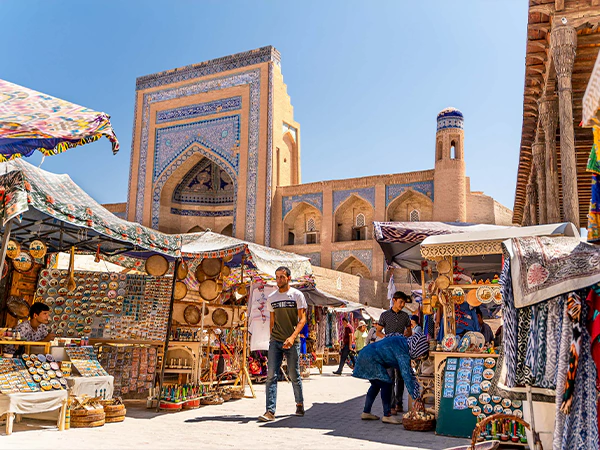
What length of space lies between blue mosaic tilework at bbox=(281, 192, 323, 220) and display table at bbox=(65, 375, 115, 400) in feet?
64.4

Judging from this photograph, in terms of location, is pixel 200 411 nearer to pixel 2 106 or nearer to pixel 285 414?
pixel 285 414

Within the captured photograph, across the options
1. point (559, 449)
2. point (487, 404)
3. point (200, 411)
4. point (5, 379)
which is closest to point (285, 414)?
point (200, 411)

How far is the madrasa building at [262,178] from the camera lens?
22844 millimetres

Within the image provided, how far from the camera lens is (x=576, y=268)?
2686mm

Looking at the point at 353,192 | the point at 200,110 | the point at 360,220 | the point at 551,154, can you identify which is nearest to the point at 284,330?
the point at 551,154

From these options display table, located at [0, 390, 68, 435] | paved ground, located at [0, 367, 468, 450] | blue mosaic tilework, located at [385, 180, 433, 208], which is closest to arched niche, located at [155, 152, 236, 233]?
blue mosaic tilework, located at [385, 180, 433, 208]

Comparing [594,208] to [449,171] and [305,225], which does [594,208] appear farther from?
[305,225]

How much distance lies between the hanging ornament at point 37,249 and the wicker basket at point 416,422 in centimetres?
422

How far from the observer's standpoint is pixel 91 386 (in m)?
5.06

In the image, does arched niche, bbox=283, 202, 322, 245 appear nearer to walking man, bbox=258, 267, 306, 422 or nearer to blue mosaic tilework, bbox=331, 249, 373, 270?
blue mosaic tilework, bbox=331, 249, 373, 270

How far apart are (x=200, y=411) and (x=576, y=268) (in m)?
4.46

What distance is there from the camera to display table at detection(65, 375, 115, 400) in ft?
16.2

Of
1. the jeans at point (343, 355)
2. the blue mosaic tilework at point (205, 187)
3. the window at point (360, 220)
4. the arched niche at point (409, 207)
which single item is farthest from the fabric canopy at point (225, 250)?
the blue mosaic tilework at point (205, 187)

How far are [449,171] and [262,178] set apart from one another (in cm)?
765
